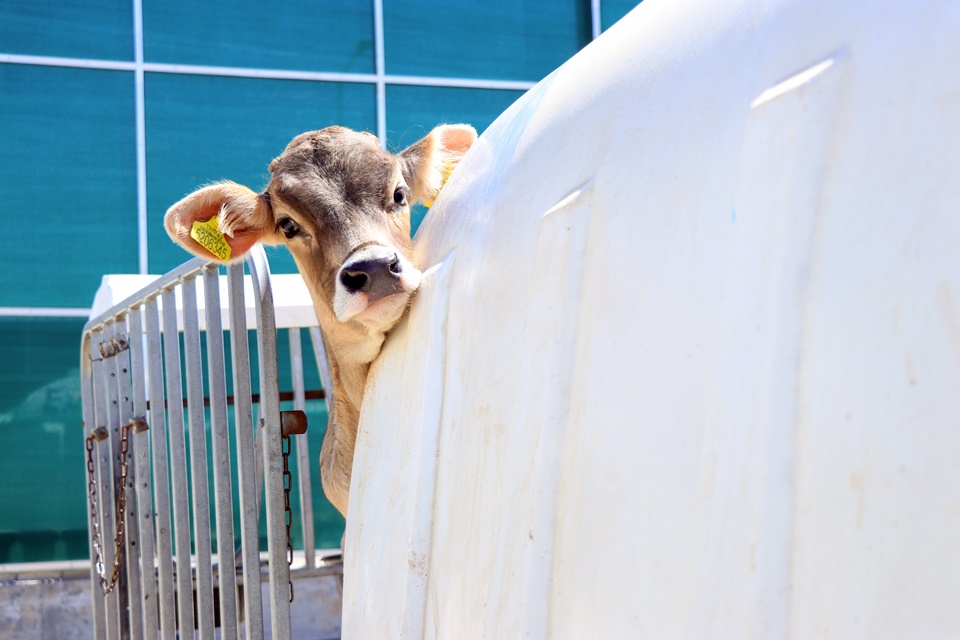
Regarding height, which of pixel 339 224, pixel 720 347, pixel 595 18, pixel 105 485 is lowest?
pixel 105 485

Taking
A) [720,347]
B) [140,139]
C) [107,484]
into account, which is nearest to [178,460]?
[107,484]

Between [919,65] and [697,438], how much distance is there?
1.49 ft

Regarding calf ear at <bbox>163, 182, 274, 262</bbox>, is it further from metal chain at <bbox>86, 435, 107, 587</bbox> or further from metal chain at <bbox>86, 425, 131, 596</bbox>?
metal chain at <bbox>86, 435, 107, 587</bbox>

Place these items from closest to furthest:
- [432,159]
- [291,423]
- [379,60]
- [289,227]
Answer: [291,423], [289,227], [432,159], [379,60]

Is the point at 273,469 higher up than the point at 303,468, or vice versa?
the point at 273,469

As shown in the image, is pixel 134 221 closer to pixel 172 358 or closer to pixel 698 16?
pixel 172 358

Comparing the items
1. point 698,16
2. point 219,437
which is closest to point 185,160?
point 219,437

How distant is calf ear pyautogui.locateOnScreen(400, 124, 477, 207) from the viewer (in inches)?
133

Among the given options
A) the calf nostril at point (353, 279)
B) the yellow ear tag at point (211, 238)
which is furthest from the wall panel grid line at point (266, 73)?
the calf nostril at point (353, 279)

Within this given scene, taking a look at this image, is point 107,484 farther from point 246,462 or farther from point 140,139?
point 140,139

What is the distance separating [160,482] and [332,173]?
1.17 m

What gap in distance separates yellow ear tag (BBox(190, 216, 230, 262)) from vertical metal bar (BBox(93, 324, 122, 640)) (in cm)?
98

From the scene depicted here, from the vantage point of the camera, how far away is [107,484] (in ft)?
13.5

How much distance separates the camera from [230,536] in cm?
292
